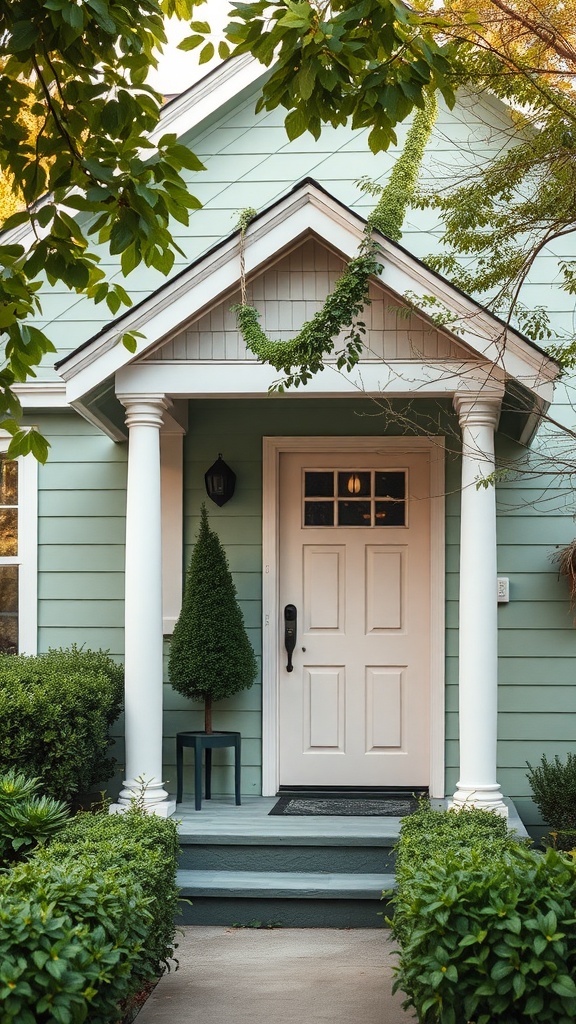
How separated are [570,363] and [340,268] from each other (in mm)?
1412

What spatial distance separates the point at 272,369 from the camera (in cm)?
611

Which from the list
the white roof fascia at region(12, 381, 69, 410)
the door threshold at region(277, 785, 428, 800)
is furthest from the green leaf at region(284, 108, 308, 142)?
the door threshold at region(277, 785, 428, 800)

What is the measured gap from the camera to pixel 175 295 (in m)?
5.93

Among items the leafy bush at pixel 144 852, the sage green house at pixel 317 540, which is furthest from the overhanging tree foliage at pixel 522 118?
the leafy bush at pixel 144 852

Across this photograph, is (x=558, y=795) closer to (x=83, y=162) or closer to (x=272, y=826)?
(x=272, y=826)

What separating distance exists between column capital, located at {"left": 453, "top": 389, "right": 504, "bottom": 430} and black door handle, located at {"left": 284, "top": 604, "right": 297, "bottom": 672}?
189 cm

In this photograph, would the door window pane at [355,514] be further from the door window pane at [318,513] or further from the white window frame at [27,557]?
the white window frame at [27,557]

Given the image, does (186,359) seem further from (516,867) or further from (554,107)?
(516,867)

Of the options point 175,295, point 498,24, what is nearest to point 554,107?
point 498,24

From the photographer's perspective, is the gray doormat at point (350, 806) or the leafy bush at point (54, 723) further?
the gray doormat at point (350, 806)

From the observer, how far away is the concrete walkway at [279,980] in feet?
14.5

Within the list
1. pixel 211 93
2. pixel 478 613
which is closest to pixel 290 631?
pixel 478 613

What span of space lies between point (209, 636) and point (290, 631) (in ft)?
2.58

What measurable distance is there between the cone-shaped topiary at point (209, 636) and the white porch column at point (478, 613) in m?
1.44
